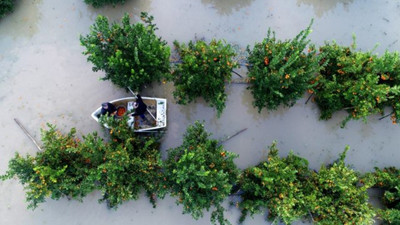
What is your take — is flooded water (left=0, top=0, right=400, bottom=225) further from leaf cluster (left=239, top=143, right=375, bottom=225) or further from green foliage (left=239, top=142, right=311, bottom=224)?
leaf cluster (left=239, top=143, right=375, bottom=225)

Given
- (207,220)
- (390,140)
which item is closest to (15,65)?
(207,220)

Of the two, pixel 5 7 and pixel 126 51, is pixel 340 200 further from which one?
pixel 5 7

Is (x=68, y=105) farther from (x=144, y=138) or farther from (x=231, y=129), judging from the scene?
(x=231, y=129)

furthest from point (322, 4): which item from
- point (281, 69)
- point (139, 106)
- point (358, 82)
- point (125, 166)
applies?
point (125, 166)

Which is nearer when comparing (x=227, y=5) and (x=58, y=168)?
(x=58, y=168)

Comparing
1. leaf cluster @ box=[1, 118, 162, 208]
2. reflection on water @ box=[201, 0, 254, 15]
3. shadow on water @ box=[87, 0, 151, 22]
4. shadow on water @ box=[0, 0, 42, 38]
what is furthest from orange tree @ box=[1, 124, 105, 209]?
reflection on water @ box=[201, 0, 254, 15]

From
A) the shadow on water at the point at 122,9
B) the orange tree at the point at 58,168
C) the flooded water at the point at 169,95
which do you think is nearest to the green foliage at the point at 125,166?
the orange tree at the point at 58,168
